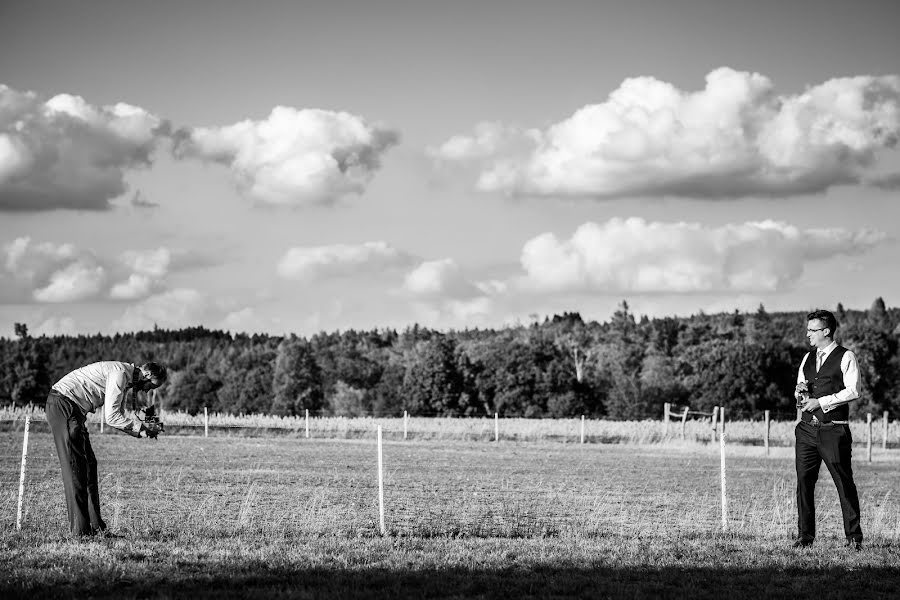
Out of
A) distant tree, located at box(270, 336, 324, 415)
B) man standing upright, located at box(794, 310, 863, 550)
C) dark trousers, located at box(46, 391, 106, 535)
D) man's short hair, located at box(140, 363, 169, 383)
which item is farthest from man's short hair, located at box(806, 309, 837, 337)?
distant tree, located at box(270, 336, 324, 415)

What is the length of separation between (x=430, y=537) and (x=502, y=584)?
3.00 m

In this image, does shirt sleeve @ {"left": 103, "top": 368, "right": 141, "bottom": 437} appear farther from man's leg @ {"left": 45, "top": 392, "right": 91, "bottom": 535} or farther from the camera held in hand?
man's leg @ {"left": 45, "top": 392, "right": 91, "bottom": 535}

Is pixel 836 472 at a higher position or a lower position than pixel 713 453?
higher

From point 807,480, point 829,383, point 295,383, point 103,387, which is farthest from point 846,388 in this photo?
point 295,383

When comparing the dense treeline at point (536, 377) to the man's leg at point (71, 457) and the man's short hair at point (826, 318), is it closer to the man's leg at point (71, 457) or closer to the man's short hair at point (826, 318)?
the man's short hair at point (826, 318)

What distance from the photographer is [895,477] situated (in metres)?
29.4

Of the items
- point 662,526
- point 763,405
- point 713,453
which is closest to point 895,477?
point 713,453

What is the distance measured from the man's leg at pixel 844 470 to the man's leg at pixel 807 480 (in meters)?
0.21

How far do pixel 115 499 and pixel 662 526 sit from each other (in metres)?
9.38

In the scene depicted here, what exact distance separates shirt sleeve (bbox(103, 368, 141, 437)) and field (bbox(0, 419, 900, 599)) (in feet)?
4.21

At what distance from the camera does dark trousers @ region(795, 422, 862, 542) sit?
11.1 m

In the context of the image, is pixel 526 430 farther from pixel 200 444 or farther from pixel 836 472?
pixel 836 472

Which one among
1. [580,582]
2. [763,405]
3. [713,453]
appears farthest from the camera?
[763,405]

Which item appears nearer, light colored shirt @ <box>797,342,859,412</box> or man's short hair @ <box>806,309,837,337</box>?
light colored shirt @ <box>797,342,859,412</box>
